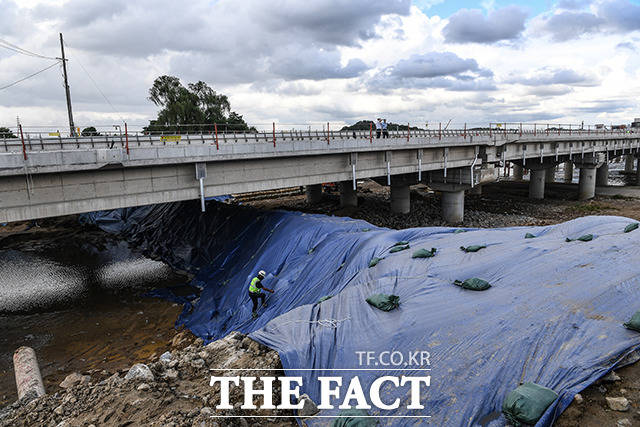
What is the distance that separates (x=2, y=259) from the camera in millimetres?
23016

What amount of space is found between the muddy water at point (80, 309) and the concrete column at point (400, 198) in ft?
51.8

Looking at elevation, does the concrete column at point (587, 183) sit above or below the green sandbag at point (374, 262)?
below

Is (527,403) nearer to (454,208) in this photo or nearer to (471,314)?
(471,314)

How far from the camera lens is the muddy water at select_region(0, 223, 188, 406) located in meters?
11.9

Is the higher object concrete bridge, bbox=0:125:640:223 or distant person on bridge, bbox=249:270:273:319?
concrete bridge, bbox=0:125:640:223

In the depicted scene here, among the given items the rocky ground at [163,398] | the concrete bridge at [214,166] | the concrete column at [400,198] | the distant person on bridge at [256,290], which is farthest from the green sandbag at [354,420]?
the concrete column at [400,198]

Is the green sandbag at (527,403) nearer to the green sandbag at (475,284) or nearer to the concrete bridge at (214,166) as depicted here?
the green sandbag at (475,284)

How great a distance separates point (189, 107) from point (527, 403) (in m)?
53.5

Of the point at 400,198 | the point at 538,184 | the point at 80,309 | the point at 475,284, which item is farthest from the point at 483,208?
the point at 80,309

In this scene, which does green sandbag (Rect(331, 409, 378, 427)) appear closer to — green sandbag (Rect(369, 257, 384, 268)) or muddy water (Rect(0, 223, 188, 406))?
green sandbag (Rect(369, 257, 384, 268))

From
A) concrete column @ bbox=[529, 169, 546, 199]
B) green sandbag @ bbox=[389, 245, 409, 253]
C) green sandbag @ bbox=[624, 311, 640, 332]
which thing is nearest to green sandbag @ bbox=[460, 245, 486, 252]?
green sandbag @ bbox=[389, 245, 409, 253]

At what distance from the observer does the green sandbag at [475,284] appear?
6758 millimetres

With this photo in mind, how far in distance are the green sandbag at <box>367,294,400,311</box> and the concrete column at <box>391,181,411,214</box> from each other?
21293 mm

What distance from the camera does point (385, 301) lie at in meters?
6.68
